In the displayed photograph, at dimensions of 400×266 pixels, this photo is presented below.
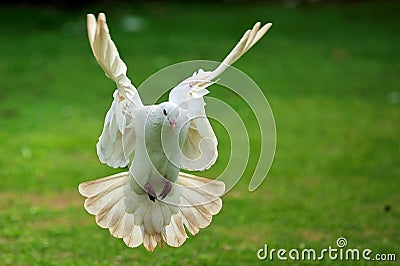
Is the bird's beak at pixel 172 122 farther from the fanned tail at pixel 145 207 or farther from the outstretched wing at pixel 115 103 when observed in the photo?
the fanned tail at pixel 145 207

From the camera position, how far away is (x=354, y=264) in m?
5.49

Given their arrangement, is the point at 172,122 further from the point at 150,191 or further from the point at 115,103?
the point at 150,191

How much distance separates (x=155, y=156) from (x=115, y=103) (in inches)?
14.3

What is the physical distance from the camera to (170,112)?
4266mm

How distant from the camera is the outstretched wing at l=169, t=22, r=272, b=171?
438 cm

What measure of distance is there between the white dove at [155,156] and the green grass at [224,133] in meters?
0.84

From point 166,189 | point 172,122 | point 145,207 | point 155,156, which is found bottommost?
point 145,207

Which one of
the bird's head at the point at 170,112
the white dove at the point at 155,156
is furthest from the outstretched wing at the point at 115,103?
the bird's head at the point at 170,112

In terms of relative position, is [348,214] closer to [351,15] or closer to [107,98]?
[107,98]

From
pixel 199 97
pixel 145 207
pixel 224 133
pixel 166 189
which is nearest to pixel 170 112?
pixel 199 97

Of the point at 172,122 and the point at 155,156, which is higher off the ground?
the point at 172,122

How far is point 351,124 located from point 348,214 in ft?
8.83

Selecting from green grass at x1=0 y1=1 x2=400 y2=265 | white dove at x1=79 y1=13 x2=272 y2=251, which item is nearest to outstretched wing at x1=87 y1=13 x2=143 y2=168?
white dove at x1=79 y1=13 x2=272 y2=251

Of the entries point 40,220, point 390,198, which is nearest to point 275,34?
point 390,198
